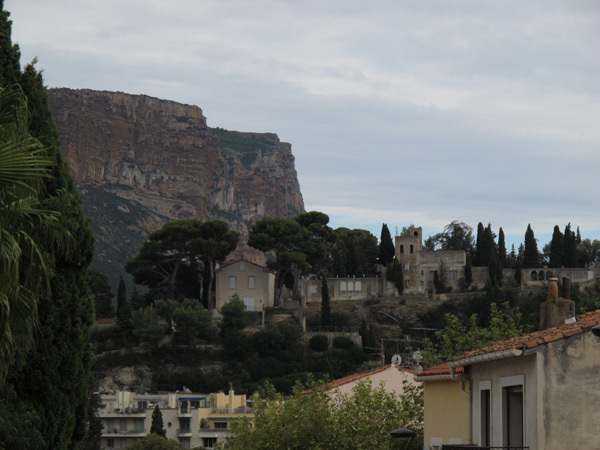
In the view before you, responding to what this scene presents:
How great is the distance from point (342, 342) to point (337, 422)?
7764cm

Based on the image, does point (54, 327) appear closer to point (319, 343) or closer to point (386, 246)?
point (319, 343)

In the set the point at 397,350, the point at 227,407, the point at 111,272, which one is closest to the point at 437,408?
the point at 227,407

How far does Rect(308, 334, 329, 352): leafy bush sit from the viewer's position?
10569 cm

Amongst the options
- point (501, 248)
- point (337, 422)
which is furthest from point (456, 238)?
point (337, 422)

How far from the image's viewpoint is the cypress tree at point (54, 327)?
59.7 ft

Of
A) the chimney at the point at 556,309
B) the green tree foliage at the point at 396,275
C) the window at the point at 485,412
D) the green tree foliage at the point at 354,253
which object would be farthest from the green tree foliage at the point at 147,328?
the window at the point at 485,412

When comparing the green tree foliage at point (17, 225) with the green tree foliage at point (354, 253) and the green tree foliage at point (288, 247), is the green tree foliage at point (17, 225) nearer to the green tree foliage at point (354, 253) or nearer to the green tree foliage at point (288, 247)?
the green tree foliage at point (288, 247)

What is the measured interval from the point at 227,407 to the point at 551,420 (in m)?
75.3

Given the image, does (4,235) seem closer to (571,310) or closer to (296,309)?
(571,310)

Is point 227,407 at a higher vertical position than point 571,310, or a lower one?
lower

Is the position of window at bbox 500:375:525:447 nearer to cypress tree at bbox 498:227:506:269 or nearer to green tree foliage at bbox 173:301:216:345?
green tree foliage at bbox 173:301:216:345

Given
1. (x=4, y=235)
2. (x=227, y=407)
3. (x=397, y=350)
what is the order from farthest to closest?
1. (x=397, y=350)
2. (x=227, y=407)
3. (x=4, y=235)

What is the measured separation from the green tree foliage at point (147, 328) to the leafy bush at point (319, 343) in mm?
12954

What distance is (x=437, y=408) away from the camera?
69.2 ft
